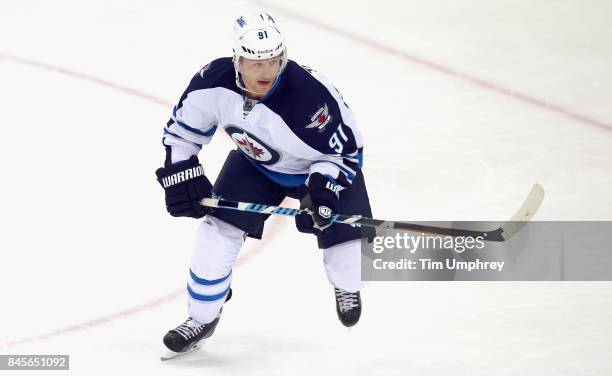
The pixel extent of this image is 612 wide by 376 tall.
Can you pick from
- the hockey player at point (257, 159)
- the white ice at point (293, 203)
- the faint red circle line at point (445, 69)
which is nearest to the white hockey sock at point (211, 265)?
the hockey player at point (257, 159)

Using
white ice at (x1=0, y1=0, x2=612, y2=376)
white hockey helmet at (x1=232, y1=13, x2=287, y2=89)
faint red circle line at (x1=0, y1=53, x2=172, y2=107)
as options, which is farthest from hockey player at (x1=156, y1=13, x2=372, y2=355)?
faint red circle line at (x1=0, y1=53, x2=172, y2=107)

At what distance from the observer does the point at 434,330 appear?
4270 mm

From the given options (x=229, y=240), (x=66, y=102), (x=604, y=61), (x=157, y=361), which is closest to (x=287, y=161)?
(x=229, y=240)

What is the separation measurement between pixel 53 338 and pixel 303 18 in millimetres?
3634

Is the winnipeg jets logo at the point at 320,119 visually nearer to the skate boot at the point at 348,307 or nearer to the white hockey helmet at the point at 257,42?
the white hockey helmet at the point at 257,42

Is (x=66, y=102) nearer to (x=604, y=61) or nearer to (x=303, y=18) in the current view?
(x=303, y=18)

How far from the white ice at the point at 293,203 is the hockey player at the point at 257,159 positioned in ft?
0.99

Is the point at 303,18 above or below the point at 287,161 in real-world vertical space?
above

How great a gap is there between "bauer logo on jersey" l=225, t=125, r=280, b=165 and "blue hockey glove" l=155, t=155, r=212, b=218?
17 cm

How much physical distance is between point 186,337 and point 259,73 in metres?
0.95

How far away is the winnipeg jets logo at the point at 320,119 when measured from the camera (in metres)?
3.85

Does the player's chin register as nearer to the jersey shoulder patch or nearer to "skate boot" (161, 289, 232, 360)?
the jersey shoulder patch

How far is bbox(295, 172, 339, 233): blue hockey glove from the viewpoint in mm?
3861

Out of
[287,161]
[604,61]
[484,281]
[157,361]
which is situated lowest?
[157,361]
